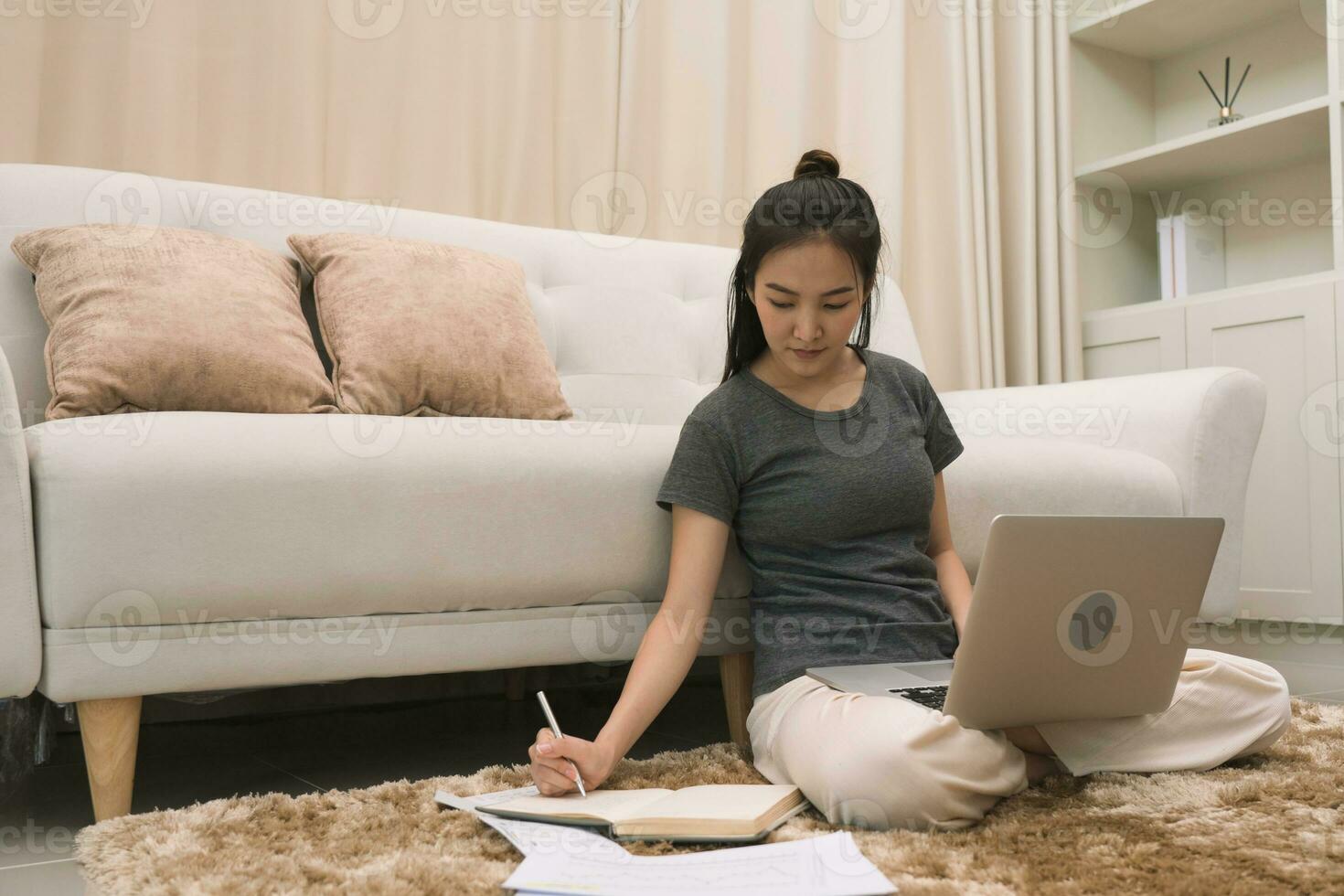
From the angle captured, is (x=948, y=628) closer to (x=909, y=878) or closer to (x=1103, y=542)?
(x=1103, y=542)

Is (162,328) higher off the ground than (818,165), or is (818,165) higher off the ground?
(818,165)

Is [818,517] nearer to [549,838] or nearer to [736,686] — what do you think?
[736,686]

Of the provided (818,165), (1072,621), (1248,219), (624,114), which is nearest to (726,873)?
(1072,621)

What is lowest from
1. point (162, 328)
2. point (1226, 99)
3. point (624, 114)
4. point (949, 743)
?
point (949, 743)

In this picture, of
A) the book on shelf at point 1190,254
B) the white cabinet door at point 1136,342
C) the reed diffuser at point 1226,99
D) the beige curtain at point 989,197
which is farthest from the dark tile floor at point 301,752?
the reed diffuser at point 1226,99

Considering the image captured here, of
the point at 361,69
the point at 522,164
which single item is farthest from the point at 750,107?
the point at 361,69

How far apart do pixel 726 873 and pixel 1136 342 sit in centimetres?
236

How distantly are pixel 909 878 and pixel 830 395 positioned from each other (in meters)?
0.56

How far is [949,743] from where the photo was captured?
0.93 m

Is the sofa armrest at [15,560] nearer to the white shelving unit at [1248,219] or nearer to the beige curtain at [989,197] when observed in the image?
the beige curtain at [989,197]

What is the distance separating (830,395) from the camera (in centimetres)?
122

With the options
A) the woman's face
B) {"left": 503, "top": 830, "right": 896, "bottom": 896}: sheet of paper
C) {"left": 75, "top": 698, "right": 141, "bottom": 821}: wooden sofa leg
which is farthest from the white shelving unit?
{"left": 75, "top": 698, "right": 141, "bottom": 821}: wooden sofa leg

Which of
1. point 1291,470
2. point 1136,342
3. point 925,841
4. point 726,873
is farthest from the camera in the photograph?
point 1136,342

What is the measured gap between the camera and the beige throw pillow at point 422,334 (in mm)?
1458
